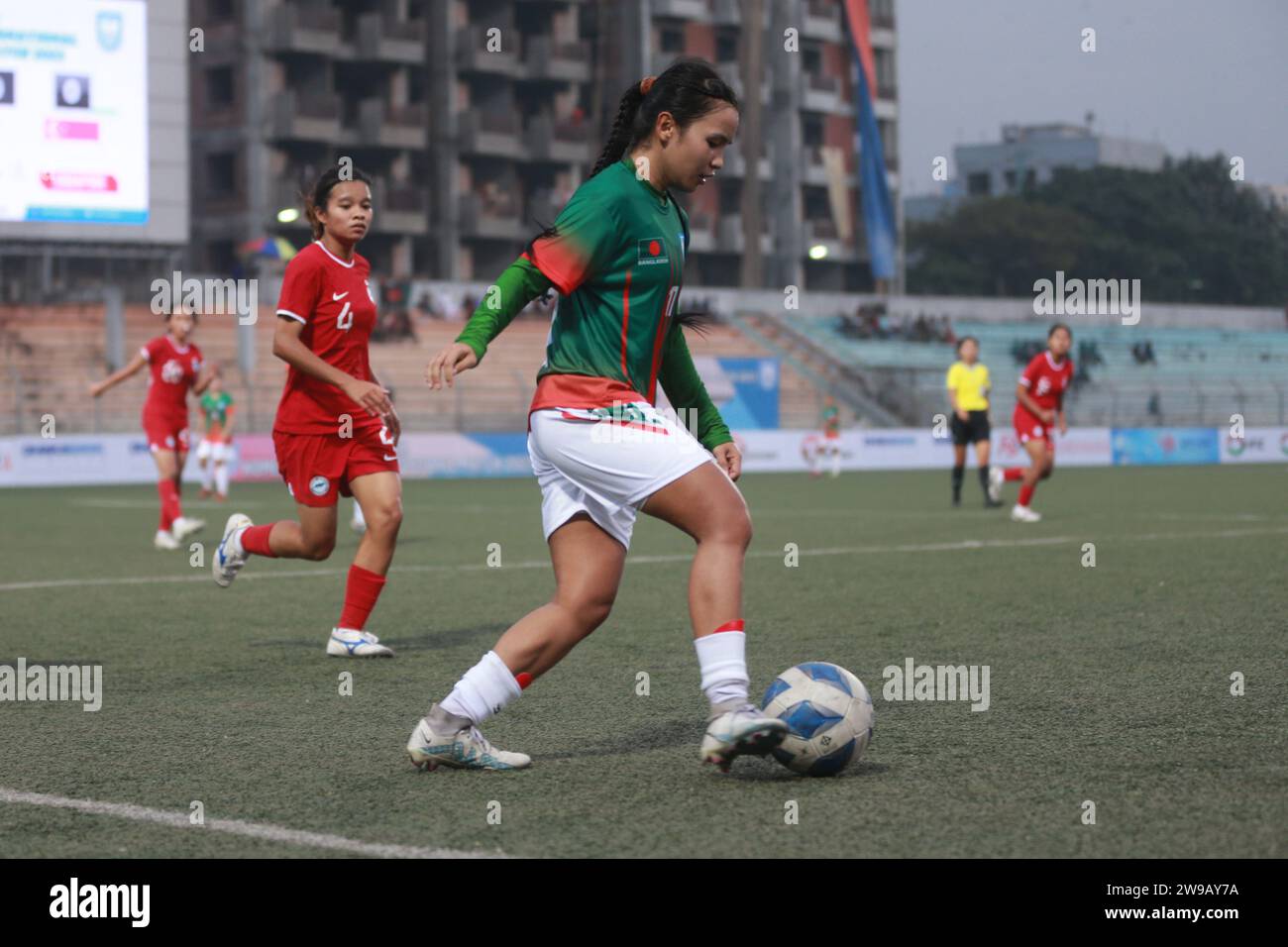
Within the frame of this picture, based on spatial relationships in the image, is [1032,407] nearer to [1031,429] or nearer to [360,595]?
[1031,429]

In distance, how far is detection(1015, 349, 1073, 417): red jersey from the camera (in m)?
17.6

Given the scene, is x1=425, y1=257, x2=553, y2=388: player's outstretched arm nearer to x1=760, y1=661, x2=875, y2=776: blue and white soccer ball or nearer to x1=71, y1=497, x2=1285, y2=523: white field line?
x1=760, y1=661, x2=875, y2=776: blue and white soccer ball

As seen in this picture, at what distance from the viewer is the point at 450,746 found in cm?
525

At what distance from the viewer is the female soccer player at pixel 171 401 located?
48.1 ft

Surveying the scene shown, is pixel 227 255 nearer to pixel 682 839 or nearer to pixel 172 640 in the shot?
pixel 172 640

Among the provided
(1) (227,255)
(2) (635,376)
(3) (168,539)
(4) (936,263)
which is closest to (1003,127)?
(4) (936,263)

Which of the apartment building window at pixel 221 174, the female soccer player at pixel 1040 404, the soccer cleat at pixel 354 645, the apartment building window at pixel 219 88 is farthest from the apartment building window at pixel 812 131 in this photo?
the soccer cleat at pixel 354 645

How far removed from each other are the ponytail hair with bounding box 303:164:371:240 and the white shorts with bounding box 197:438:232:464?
49.4 feet

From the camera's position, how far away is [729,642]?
5.09m

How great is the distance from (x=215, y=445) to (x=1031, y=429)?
1103cm

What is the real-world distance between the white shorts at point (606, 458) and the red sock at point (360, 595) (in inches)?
125

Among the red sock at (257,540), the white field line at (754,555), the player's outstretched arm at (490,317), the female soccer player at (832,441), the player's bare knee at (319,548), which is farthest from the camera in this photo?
the female soccer player at (832,441)

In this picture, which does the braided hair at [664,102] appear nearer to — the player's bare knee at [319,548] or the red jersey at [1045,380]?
the player's bare knee at [319,548]

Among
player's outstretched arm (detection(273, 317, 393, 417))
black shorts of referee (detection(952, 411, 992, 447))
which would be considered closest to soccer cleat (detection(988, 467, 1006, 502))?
black shorts of referee (detection(952, 411, 992, 447))
